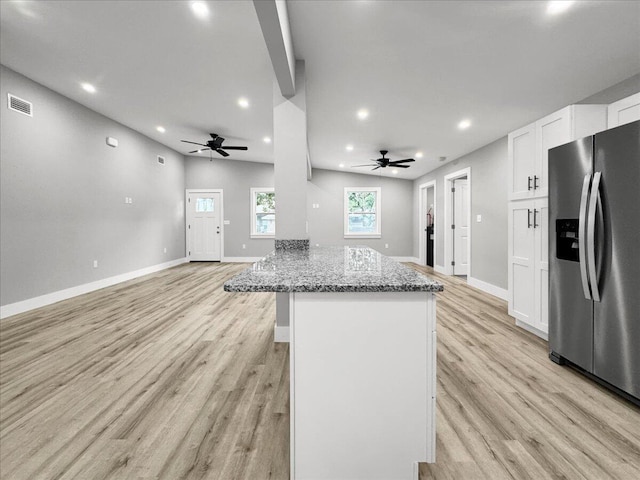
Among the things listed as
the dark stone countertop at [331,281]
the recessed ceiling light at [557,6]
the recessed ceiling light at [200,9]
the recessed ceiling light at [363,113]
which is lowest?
the dark stone countertop at [331,281]

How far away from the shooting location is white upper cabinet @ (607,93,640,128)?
2260 millimetres

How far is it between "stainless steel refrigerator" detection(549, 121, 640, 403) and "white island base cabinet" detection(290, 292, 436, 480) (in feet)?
4.85

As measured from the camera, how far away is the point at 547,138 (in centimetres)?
267

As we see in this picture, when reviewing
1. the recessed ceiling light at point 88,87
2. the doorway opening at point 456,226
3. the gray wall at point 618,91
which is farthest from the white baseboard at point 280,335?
the doorway opening at point 456,226

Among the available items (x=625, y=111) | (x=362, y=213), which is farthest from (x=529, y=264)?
(x=362, y=213)

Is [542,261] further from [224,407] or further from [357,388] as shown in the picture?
[224,407]

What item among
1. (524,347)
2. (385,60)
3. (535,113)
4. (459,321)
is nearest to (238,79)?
(385,60)

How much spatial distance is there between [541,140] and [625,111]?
0.54 meters

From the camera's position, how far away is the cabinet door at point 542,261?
8.75ft

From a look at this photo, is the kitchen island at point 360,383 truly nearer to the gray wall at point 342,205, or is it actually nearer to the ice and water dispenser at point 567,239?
the ice and water dispenser at point 567,239

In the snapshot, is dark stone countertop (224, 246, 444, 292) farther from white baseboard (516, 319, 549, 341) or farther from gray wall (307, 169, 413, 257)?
gray wall (307, 169, 413, 257)

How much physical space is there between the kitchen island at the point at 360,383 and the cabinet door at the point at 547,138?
2.27m

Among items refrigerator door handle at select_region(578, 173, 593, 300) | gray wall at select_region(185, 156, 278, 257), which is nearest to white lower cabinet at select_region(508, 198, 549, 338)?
refrigerator door handle at select_region(578, 173, 593, 300)

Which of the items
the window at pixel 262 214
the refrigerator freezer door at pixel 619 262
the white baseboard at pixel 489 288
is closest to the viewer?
the refrigerator freezer door at pixel 619 262
